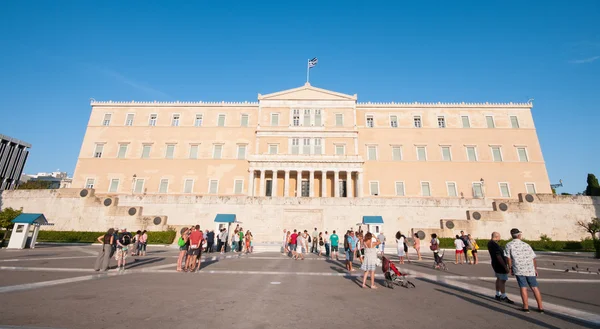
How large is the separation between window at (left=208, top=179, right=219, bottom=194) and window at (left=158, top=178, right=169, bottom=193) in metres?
→ 5.83

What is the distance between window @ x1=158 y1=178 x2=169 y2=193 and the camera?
37.2 m

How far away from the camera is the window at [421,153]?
37906 mm

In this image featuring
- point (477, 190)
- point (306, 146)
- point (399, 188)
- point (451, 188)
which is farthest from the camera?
point (306, 146)

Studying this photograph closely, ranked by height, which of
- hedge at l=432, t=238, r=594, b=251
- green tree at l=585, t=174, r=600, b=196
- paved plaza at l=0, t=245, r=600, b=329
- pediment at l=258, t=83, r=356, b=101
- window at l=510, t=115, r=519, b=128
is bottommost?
paved plaza at l=0, t=245, r=600, b=329

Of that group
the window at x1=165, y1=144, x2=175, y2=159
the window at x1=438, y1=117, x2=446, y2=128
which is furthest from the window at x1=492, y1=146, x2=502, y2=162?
the window at x1=165, y1=144, x2=175, y2=159

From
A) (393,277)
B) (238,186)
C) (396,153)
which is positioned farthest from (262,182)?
(393,277)

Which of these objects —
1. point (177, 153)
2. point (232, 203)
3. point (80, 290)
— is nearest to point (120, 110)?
point (177, 153)

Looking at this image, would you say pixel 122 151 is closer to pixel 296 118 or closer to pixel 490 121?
pixel 296 118

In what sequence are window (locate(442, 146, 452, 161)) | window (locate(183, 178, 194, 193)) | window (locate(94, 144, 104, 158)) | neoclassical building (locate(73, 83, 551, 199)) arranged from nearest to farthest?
neoclassical building (locate(73, 83, 551, 199)) → window (locate(183, 178, 194, 193)) → window (locate(442, 146, 452, 161)) → window (locate(94, 144, 104, 158))

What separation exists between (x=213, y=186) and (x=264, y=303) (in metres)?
33.4

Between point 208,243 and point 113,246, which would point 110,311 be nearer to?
point 113,246

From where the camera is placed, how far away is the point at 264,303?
228 inches

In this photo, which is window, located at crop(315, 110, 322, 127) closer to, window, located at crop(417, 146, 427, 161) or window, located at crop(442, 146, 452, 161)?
window, located at crop(417, 146, 427, 161)

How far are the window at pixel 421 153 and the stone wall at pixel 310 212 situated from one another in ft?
38.3
